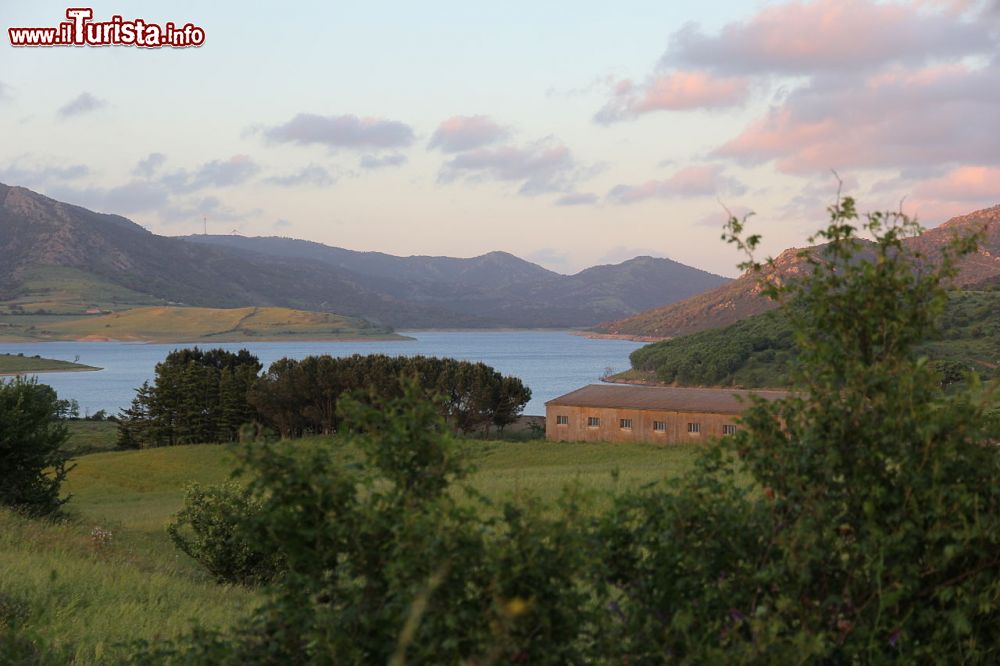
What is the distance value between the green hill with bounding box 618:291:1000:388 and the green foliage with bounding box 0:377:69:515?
8277cm

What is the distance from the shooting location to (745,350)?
13000 cm

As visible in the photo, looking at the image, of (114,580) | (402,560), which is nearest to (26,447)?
(114,580)

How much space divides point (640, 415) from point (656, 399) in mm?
2368

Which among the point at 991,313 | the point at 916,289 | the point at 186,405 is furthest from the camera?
the point at 991,313

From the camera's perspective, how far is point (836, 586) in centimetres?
556

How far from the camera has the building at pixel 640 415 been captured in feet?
196

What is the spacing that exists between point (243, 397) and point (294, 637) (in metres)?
82.0

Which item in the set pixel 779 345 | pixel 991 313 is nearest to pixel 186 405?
pixel 779 345

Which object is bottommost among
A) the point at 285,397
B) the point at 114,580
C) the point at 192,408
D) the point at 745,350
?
the point at 192,408

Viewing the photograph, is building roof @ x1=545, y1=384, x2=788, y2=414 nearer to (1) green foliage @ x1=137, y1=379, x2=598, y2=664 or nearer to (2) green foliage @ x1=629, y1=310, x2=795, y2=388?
(2) green foliage @ x1=629, y1=310, x2=795, y2=388

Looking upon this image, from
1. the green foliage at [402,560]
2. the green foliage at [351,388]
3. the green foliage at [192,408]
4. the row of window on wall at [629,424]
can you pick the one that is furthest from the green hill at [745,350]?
the green foliage at [402,560]

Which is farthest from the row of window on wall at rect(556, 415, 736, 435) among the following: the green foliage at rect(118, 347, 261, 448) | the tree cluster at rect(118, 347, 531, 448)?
the green foliage at rect(118, 347, 261, 448)

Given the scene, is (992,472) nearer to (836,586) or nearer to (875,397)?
(875,397)

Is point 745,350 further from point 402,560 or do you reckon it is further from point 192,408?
point 402,560
